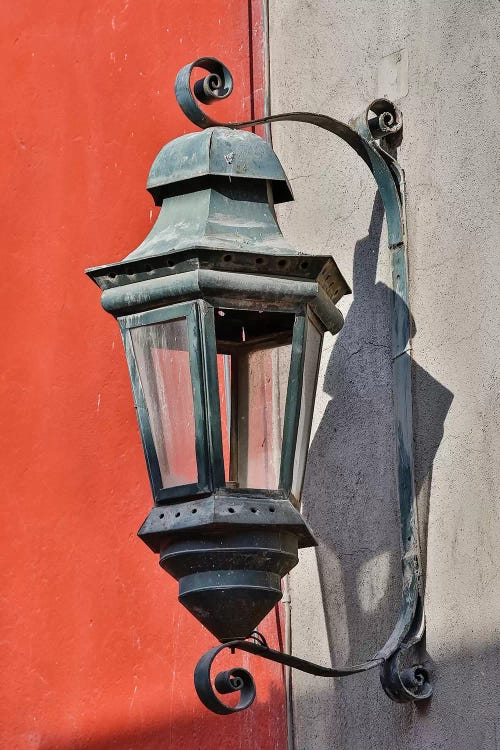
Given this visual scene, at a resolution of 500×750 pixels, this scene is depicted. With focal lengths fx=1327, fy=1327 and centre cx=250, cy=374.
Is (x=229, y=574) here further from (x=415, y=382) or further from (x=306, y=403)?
(x=415, y=382)

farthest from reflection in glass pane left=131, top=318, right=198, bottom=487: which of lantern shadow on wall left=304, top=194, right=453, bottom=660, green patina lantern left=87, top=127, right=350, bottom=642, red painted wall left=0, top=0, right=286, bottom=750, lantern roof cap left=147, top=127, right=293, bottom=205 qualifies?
red painted wall left=0, top=0, right=286, bottom=750

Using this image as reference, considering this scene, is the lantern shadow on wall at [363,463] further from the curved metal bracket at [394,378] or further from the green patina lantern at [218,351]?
the green patina lantern at [218,351]

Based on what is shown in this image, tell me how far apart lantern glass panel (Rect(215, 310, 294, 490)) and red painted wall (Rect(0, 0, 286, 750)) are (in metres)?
0.58

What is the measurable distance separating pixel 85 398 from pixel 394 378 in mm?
837

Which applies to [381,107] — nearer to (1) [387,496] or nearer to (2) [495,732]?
(1) [387,496]

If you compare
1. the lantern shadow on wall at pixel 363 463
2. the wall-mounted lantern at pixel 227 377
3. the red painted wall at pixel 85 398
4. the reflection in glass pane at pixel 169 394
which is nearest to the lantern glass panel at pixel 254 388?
the wall-mounted lantern at pixel 227 377

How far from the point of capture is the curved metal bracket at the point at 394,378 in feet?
7.67

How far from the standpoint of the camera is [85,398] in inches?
126

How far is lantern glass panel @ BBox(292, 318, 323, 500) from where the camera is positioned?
7.88ft

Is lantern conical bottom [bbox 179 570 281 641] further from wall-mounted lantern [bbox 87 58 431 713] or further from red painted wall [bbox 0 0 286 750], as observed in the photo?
red painted wall [bbox 0 0 286 750]

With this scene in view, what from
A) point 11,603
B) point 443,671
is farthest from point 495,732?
point 11,603

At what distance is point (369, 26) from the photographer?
9.97ft

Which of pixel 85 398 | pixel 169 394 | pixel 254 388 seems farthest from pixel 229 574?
pixel 85 398

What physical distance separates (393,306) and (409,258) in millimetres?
107
